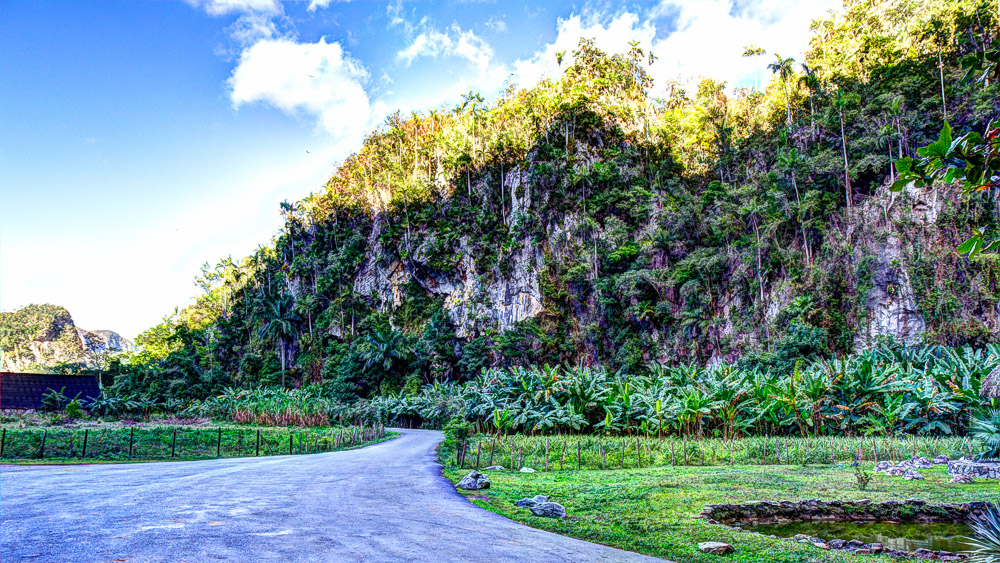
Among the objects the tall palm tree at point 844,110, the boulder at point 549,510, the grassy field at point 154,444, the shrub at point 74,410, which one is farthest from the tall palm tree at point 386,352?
the boulder at point 549,510

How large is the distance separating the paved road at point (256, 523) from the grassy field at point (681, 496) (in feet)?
1.88

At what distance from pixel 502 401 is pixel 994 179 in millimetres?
20473

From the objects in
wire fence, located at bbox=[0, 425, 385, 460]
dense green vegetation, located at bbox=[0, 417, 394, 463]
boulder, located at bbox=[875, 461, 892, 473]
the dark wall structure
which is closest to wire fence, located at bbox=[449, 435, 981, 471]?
boulder, located at bbox=[875, 461, 892, 473]

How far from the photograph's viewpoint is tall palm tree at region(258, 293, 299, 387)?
5606cm

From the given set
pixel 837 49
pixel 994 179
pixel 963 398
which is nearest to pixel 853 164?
pixel 837 49

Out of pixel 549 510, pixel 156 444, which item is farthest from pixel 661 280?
pixel 549 510

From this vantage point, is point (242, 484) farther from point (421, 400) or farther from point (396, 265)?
point (396, 265)

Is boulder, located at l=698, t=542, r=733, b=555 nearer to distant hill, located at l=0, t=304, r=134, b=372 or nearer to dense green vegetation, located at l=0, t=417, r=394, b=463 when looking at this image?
dense green vegetation, located at l=0, t=417, r=394, b=463

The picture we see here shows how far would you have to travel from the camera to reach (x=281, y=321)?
56031mm

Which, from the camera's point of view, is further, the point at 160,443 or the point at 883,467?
the point at 160,443

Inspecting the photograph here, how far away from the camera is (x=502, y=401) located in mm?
22391

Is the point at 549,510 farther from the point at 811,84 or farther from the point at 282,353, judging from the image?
the point at 282,353

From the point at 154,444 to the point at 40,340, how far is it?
266 ft

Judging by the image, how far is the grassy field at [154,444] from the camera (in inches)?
688
